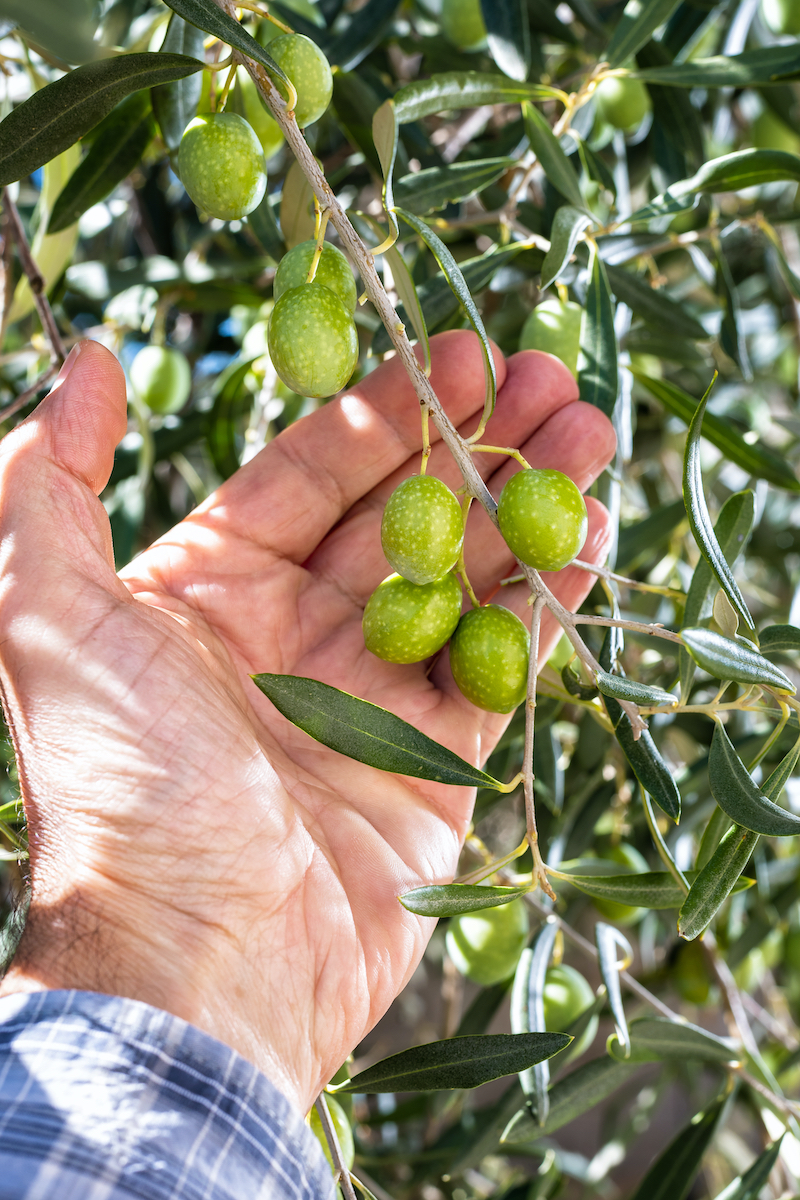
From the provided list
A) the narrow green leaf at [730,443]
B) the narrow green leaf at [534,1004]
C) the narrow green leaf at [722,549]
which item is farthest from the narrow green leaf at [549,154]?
the narrow green leaf at [534,1004]

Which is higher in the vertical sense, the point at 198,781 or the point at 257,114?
the point at 257,114

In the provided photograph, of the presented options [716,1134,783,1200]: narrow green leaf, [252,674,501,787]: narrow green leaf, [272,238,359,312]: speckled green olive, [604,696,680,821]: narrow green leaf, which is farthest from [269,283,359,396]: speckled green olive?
[716,1134,783,1200]: narrow green leaf

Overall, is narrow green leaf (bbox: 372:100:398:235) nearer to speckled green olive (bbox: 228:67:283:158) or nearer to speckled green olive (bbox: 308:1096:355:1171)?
speckled green olive (bbox: 228:67:283:158)

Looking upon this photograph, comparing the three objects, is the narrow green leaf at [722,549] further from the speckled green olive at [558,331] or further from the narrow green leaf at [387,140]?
the narrow green leaf at [387,140]

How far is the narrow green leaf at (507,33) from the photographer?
46.3 inches

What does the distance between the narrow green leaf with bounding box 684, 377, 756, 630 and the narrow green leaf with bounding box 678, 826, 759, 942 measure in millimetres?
212

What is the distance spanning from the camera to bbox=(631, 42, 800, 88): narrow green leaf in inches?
45.6

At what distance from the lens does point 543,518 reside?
0.84 meters

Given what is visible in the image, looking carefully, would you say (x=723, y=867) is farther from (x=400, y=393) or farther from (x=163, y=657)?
(x=400, y=393)

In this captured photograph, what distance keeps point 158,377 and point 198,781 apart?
35.8 inches

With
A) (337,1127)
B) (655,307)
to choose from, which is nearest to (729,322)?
(655,307)

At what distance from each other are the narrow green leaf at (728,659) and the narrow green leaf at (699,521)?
0.28ft

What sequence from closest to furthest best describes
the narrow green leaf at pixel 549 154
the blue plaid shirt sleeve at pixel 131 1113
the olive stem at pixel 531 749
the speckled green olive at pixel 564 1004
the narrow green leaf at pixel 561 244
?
the blue plaid shirt sleeve at pixel 131 1113 < the olive stem at pixel 531 749 < the narrow green leaf at pixel 561 244 < the narrow green leaf at pixel 549 154 < the speckled green olive at pixel 564 1004

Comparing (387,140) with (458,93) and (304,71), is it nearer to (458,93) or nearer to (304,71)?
(304,71)
